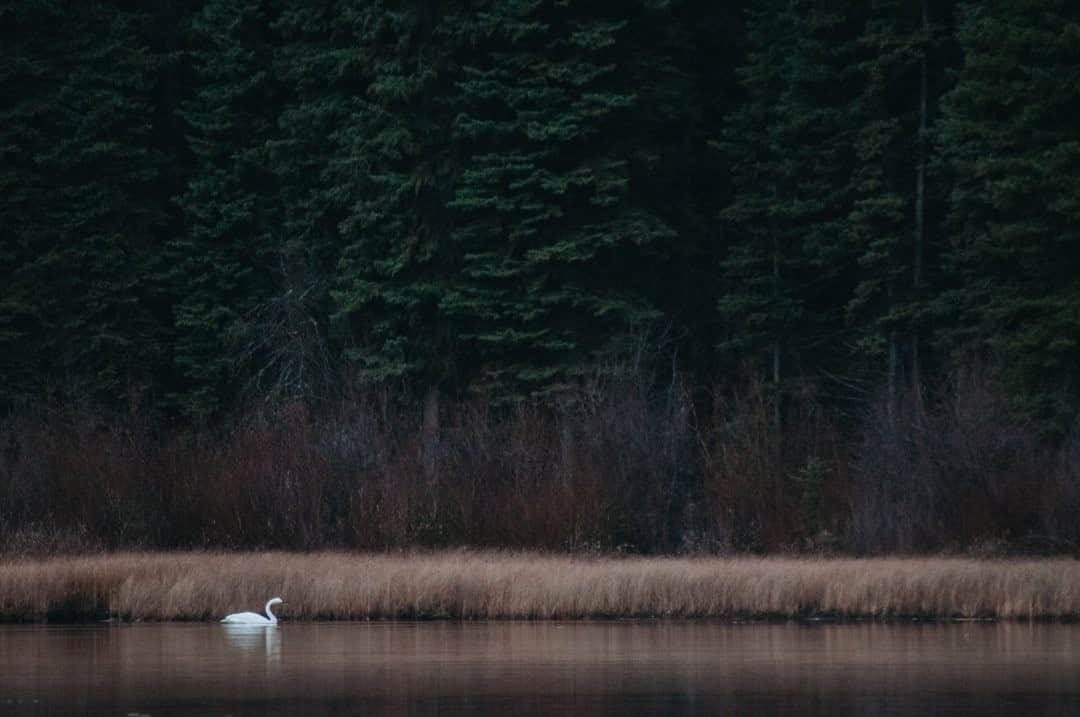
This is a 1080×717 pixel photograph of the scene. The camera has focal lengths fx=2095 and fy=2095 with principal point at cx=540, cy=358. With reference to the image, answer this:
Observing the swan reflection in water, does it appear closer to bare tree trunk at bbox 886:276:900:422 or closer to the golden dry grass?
the golden dry grass

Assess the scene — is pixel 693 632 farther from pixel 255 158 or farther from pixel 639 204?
pixel 255 158

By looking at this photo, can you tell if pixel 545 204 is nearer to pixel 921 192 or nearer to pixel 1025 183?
pixel 921 192

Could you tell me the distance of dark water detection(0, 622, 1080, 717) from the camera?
20.3 m

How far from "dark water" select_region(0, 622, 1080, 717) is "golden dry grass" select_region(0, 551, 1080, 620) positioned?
0.68m

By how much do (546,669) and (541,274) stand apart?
889 inches

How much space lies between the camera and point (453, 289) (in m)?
46.1

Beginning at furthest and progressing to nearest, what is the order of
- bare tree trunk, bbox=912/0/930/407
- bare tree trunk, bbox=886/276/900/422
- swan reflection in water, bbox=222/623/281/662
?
bare tree trunk, bbox=912/0/930/407, bare tree trunk, bbox=886/276/900/422, swan reflection in water, bbox=222/623/281/662

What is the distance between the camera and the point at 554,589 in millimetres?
30266

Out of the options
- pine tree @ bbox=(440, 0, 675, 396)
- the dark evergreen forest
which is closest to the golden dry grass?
the dark evergreen forest

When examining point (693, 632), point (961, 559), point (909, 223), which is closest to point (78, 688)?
point (693, 632)

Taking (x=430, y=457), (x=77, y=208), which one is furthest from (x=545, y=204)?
(x=77, y=208)

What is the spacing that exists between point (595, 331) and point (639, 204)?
367 centimetres

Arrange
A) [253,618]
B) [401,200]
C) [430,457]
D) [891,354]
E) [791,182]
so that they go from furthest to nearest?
[401,200]
[791,182]
[891,354]
[430,457]
[253,618]

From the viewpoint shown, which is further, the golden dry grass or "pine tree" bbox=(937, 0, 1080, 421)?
"pine tree" bbox=(937, 0, 1080, 421)
